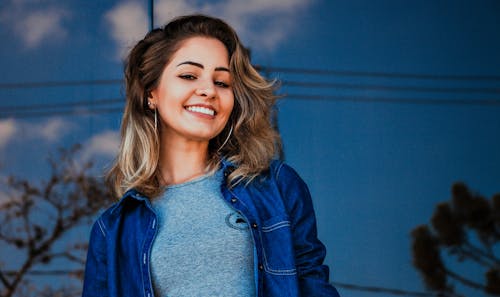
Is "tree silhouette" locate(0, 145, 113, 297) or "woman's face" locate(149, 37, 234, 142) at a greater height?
"woman's face" locate(149, 37, 234, 142)

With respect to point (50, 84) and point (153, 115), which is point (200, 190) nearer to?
point (153, 115)

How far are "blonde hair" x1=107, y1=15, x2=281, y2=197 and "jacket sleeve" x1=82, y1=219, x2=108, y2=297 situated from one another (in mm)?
133

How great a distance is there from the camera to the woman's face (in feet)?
6.36

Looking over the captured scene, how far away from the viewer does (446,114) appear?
173 inches

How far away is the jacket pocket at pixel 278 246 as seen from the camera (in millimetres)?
1821

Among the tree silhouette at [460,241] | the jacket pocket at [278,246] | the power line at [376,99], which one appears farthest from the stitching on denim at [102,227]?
the tree silhouette at [460,241]

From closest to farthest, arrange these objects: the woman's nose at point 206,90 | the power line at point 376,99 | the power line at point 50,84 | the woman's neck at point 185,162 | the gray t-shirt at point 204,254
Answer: the gray t-shirt at point 204,254 → the woman's nose at point 206,90 → the woman's neck at point 185,162 → the power line at point 50,84 → the power line at point 376,99

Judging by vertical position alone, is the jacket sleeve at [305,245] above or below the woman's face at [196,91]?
below

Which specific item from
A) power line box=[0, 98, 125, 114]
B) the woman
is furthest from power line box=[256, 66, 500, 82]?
the woman

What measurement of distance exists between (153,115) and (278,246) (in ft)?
1.72

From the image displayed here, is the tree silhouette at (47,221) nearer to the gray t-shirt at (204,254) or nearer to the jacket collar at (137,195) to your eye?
the jacket collar at (137,195)

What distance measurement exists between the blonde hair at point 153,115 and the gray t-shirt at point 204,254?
0.46 feet

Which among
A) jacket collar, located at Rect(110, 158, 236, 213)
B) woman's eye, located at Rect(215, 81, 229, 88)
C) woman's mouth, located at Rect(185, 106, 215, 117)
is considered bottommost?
jacket collar, located at Rect(110, 158, 236, 213)

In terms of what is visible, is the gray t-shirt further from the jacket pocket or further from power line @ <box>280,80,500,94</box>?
power line @ <box>280,80,500,94</box>
